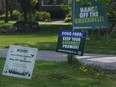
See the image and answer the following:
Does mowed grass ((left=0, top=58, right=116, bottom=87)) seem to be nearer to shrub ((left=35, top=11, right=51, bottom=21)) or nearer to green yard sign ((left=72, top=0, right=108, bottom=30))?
green yard sign ((left=72, top=0, right=108, bottom=30))

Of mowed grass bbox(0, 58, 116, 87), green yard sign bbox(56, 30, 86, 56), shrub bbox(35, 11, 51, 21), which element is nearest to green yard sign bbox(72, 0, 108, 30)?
green yard sign bbox(56, 30, 86, 56)

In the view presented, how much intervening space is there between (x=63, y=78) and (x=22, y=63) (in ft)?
5.23

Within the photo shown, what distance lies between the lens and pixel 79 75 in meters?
10.4

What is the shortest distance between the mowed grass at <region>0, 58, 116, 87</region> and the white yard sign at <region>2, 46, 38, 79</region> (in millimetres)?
435

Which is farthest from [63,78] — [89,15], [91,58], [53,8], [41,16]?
[53,8]

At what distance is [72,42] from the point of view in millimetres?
10766

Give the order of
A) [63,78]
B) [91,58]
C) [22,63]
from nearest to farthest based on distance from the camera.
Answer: [22,63]
[63,78]
[91,58]

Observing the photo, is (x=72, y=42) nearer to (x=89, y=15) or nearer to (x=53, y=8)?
(x=89, y=15)

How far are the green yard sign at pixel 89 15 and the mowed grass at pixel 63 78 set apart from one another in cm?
120

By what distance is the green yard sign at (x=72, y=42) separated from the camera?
10.7 m

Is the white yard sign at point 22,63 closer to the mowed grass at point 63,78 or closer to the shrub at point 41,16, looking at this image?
the mowed grass at point 63,78

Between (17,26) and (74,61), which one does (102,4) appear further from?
(17,26)

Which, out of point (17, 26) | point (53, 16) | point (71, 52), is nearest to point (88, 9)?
point (71, 52)

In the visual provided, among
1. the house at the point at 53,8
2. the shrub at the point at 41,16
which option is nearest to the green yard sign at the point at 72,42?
the shrub at the point at 41,16
